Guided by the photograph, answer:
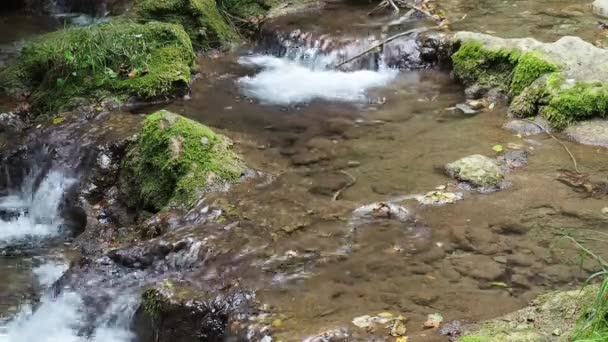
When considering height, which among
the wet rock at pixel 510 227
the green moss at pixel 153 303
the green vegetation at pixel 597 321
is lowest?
the green moss at pixel 153 303

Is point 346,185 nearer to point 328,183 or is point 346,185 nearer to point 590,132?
point 328,183

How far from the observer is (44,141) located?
23.5 feet

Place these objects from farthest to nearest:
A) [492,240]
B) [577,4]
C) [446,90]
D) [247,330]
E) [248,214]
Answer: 1. [577,4]
2. [446,90]
3. [248,214]
4. [492,240]
5. [247,330]

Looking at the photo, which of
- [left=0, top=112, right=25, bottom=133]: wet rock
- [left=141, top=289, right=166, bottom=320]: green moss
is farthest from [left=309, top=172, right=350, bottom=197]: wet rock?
[left=0, top=112, right=25, bottom=133]: wet rock

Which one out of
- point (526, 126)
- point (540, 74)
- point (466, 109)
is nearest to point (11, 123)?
point (466, 109)

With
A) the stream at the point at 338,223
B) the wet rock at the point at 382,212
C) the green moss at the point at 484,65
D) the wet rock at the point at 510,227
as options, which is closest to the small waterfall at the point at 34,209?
the stream at the point at 338,223

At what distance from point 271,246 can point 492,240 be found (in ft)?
5.32

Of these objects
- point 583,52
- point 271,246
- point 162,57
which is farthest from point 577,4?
point 271,246

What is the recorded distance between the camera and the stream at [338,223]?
13.9 ft

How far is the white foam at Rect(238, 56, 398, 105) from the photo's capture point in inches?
327

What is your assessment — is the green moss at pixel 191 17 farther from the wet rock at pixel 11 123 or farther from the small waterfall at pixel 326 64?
the wet rock at pixel 11 123

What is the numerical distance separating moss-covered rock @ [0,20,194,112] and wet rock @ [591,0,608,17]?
250 inches

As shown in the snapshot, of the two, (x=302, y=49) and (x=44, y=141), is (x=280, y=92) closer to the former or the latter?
(x=302, y=49)

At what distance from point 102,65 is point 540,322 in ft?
21.3
